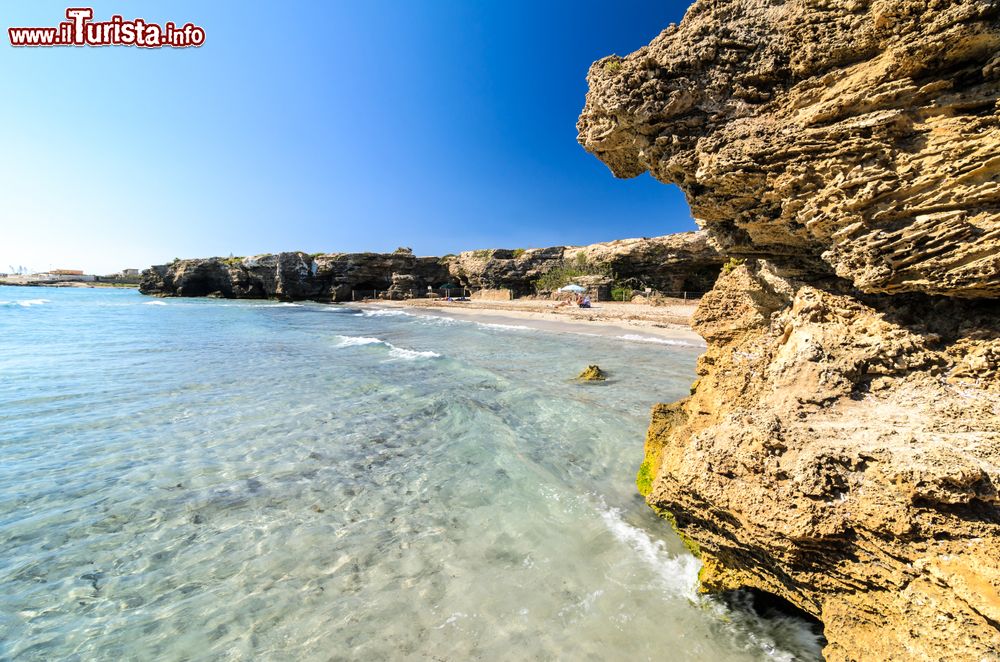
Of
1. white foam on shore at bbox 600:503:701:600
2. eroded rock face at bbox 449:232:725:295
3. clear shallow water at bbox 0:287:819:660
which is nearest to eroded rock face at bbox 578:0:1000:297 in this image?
white foam on shore at bbox 600:503:701:600

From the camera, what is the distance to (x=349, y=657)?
3258mm

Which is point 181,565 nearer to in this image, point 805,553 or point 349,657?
point 349,657

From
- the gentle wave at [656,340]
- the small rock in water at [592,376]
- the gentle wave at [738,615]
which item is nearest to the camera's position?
the gentle wave at [738,615]

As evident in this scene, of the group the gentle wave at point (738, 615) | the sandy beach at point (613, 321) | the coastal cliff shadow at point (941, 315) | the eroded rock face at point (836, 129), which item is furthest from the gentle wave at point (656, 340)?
the coastal cliff shadow at point (941, 315)

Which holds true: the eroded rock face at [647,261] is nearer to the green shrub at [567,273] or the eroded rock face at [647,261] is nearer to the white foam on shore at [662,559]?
the green shrub at [567,273]

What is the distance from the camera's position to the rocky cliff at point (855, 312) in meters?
2.39

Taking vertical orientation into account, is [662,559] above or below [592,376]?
below

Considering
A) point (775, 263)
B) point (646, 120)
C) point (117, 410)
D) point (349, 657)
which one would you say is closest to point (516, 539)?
point (349, 657)

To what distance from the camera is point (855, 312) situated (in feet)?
12.6

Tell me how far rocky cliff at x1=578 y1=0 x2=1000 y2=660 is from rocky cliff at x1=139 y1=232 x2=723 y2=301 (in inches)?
1720

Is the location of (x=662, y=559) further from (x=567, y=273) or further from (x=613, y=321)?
(x=567, y=273)

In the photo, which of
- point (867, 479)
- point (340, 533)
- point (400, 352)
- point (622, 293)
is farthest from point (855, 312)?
point (622, 293)

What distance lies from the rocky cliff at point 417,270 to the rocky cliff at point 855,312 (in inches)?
1720

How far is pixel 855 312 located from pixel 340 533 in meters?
6.15
